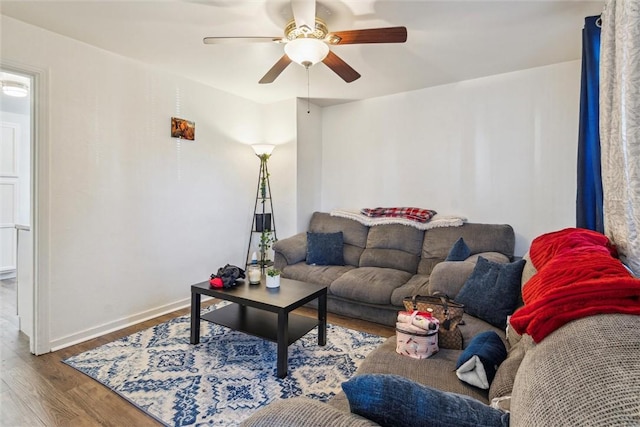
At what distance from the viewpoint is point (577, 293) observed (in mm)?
853

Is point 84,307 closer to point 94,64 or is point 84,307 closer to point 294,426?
point 94,64

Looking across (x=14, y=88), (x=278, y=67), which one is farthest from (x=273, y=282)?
(x=14, y=88)

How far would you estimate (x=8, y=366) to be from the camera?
2.21 meters

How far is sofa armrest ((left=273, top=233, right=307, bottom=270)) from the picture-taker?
3.58 metres

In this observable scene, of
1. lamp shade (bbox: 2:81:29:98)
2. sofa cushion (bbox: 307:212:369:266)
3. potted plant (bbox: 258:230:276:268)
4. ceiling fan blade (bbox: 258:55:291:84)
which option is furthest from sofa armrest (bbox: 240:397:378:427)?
lamp shade (bbox: 2:81:29:98)

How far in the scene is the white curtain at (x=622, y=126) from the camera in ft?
3.81

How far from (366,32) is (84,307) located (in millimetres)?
3064

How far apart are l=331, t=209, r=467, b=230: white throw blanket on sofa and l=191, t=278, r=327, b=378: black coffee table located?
1508 millimetres

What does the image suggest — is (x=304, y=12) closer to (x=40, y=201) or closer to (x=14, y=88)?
(x=40, y=201)

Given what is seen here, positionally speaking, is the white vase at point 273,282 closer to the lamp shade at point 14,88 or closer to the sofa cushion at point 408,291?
the sofa cushion at point 408,291

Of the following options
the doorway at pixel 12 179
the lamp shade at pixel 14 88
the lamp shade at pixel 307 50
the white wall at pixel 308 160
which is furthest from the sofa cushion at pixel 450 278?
the doorway at pixel 12 179

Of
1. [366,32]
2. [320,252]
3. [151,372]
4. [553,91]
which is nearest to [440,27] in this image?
[366,32]

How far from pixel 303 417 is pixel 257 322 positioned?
1.81 meters

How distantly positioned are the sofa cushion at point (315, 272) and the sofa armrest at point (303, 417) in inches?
92.3
